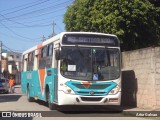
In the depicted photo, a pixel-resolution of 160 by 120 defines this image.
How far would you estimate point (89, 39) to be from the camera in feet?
56.5

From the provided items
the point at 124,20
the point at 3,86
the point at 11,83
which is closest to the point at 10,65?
the point at 3,86

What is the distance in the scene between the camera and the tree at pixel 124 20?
78.8ft

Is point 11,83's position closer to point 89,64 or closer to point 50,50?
point 50,50

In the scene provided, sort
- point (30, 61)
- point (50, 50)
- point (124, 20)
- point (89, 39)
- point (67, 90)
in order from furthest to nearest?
point (30, 61)
point (124, 20)
point (50, 50)
point (89, 39)
point (67, 90)

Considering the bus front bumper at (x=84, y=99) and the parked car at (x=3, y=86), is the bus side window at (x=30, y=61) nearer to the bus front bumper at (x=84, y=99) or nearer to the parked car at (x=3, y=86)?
the bus front bumper at (x=84, y=99)

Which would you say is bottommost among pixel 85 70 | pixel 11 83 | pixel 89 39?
pixel 11 83

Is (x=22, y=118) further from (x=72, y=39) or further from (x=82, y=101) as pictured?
(x=72, y=39)

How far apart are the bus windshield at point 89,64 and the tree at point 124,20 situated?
6.83 meters

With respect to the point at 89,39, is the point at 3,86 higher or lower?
lower

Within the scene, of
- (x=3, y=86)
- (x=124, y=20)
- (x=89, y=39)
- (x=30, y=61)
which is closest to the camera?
(x=89, y=39)

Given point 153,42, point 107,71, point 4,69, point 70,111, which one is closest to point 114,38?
point 107,71

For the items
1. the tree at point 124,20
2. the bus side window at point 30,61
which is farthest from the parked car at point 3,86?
the bus side window at point 30,61

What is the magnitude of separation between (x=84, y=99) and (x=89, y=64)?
142 centimetres

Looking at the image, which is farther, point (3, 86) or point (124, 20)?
point (3, 86)
